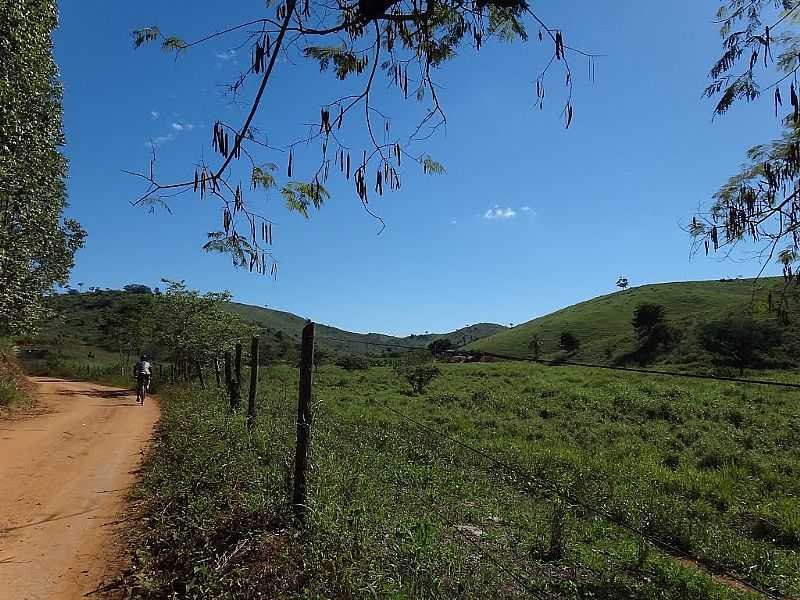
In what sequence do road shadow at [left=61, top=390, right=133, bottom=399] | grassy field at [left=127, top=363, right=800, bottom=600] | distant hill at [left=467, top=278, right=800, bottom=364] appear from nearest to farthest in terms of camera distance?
grassy field at [left=127, top=363, right=800, bottom=600] → road shadow at [left=61, top=390, right=133, bottom=399] → distant hill at [left=467, top=278, right=800, bottom=364]

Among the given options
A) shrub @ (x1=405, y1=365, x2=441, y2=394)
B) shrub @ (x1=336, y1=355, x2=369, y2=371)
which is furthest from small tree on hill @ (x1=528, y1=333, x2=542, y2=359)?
shrub @ (x1=405, y1=365, x2=441, y2=394)

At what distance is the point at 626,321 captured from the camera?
8294cm

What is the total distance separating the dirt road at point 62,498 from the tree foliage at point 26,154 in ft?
11.2

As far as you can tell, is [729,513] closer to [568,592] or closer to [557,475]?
[557,475]

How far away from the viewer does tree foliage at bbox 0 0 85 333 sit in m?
10.6

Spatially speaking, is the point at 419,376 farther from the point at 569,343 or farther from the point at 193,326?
the point at 569,343

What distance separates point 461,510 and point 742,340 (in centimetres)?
4560

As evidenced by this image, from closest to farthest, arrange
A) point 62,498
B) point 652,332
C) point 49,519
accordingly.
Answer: point 49,519
point 62,498
point 652,332

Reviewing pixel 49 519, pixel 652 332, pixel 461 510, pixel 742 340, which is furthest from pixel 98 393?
pixel 652 332

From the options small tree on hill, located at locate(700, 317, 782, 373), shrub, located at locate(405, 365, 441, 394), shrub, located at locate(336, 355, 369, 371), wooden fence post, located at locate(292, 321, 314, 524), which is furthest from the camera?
small tree on hill, located at locate(700, 317, 782, 373)

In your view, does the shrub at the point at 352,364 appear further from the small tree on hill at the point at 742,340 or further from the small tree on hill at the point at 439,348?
the small tree on hill at the point at 742,340

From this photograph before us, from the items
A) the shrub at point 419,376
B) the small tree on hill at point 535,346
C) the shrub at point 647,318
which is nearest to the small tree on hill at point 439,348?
the shrub at point 419,376

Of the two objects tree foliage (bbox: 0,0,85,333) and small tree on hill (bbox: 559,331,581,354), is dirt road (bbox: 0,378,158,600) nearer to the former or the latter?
tree foliage (bbox: 0,0,85,333)

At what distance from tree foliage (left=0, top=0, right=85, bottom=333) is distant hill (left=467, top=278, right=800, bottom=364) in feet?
153
